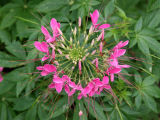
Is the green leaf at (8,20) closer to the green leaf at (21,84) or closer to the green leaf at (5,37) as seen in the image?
the green leaf at (5,37)

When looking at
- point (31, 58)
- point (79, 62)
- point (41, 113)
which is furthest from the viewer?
point (41, 113)

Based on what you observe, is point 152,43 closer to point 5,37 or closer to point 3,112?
point 5,37

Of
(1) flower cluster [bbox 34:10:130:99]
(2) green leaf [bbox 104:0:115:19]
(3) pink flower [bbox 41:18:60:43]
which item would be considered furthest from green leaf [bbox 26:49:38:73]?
(2) green leaf [bbox 104:0:115:19]

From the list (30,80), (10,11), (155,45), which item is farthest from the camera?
(10,11)

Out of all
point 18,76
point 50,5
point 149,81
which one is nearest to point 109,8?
point 50,5

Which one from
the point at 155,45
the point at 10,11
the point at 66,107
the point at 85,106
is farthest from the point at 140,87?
the point at 10,11

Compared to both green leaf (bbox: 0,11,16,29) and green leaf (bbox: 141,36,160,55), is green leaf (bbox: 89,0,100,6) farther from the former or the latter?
green leaf (bbox: 0,11,16,29)

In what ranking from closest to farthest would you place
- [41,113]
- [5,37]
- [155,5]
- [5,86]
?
[155,5] → [41,113] → [5,86] → [5,37]

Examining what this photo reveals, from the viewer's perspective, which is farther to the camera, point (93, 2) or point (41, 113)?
point (41, 113)

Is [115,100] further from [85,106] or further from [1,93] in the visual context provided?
[1,93]
